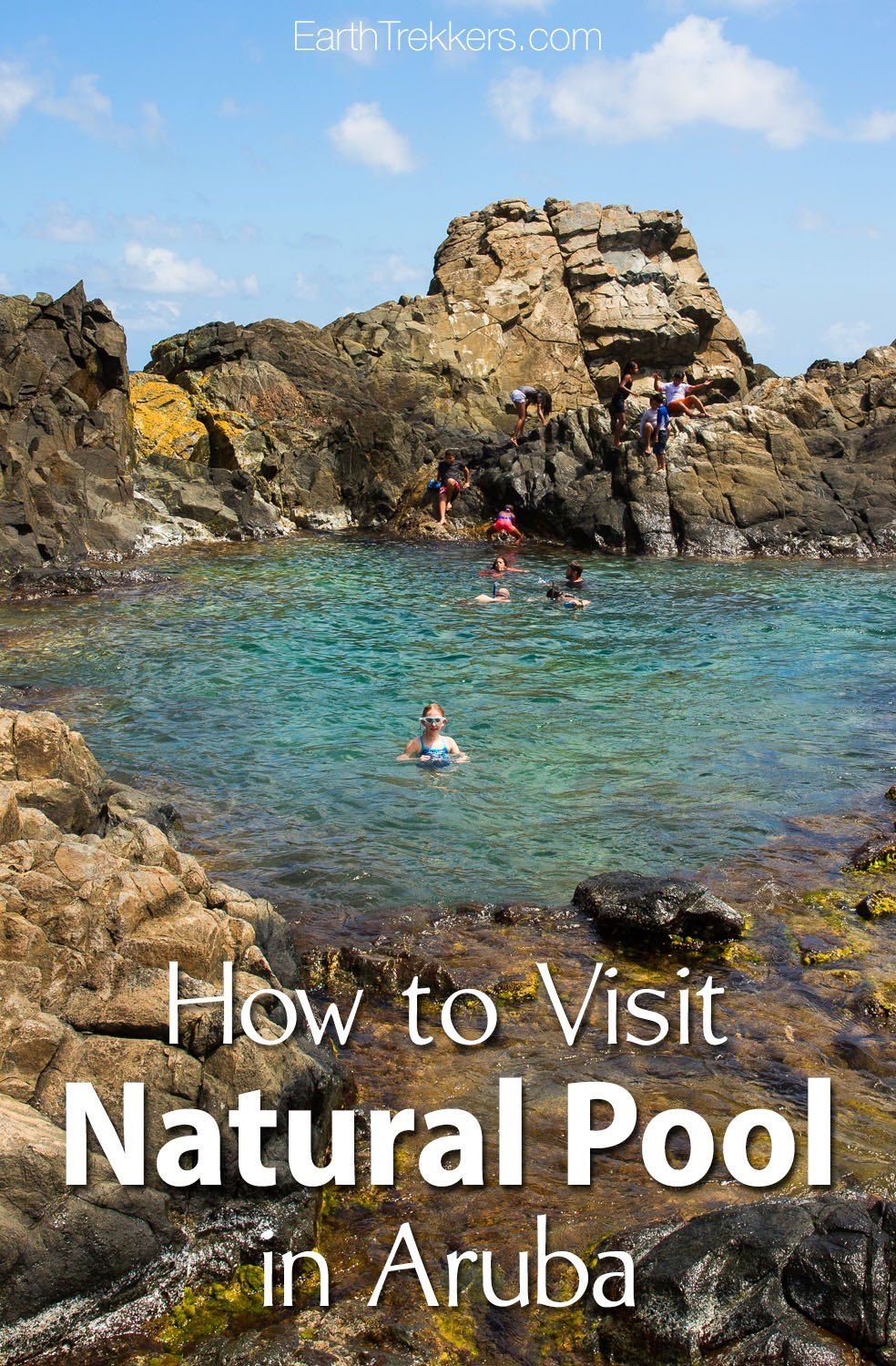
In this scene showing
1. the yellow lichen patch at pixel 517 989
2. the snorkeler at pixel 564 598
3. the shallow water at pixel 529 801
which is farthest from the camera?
the snorkeler at pixel 564 598

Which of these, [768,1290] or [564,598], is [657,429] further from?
[768,1290]

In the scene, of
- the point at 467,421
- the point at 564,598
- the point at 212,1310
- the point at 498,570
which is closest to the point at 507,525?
the point at 498,570

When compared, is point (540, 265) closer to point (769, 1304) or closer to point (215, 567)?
point (215, 567)

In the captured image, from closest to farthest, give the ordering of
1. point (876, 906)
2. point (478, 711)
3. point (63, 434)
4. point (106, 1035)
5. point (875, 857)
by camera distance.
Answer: point (106, 1035) < point (876, 906) < point (875, 857) < point (478, 711) < point (63, 434)

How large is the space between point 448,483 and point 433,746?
2367cm

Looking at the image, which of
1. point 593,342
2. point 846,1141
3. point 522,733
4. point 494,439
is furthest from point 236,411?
point 846,1141

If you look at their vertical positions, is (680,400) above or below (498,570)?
above

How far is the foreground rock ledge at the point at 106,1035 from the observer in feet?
15.7

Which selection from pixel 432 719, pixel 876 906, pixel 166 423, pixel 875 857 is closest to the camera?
pixel 876 906

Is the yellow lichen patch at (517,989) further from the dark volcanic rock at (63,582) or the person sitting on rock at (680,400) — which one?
the person sitting on rock at (680,400)

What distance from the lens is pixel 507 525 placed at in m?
34.3

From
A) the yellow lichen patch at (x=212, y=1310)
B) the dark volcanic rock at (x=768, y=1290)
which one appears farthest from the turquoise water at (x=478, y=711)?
the dark volcanic rock at (x=768, y=1290)

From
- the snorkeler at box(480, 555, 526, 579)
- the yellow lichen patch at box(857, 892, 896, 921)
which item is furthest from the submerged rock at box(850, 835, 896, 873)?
the snorkeler at box(480, 555, 526, 579)

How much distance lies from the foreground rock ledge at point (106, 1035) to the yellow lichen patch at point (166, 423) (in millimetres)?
31879
